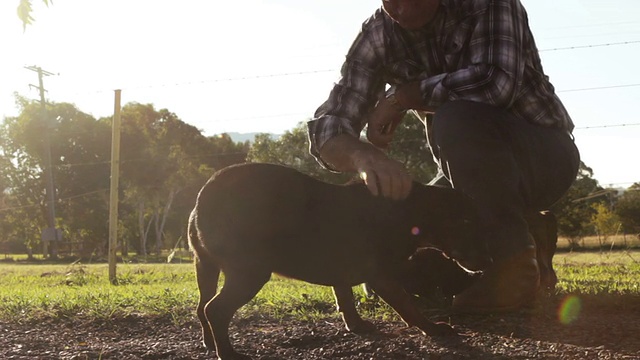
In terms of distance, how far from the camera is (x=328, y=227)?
2.54 metres

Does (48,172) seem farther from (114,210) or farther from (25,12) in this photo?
(25,12)

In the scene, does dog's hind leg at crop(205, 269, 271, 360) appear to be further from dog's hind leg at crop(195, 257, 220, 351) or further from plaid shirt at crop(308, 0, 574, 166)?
plaid shirt at crop(308, 0, 574, 166)

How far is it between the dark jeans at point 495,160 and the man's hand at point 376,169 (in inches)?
10.3

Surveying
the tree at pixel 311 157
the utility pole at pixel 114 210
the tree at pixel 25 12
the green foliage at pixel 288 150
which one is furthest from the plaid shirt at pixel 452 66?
the green foliage at pixel 288 150

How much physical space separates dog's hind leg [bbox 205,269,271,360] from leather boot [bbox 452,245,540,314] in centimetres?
92

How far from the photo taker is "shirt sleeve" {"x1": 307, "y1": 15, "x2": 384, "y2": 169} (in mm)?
2881

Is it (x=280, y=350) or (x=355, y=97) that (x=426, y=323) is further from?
(x=355, y=97)

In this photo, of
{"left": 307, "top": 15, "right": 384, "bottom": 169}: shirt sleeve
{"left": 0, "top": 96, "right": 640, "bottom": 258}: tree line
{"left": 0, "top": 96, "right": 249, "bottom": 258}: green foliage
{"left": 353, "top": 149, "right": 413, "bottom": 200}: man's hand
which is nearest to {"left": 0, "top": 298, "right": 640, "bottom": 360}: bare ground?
{"left": 353, "top": 149, "right": 413, "bottom": 200}: man's hand

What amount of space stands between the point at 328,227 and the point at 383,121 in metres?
0.62

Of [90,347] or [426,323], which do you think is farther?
[90,347]

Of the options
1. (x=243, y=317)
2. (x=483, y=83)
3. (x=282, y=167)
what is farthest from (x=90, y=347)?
(x=483, y=83)

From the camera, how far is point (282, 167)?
266cm

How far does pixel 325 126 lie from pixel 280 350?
3.18 ft

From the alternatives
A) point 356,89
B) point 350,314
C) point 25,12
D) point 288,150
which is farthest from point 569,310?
point 288,150
